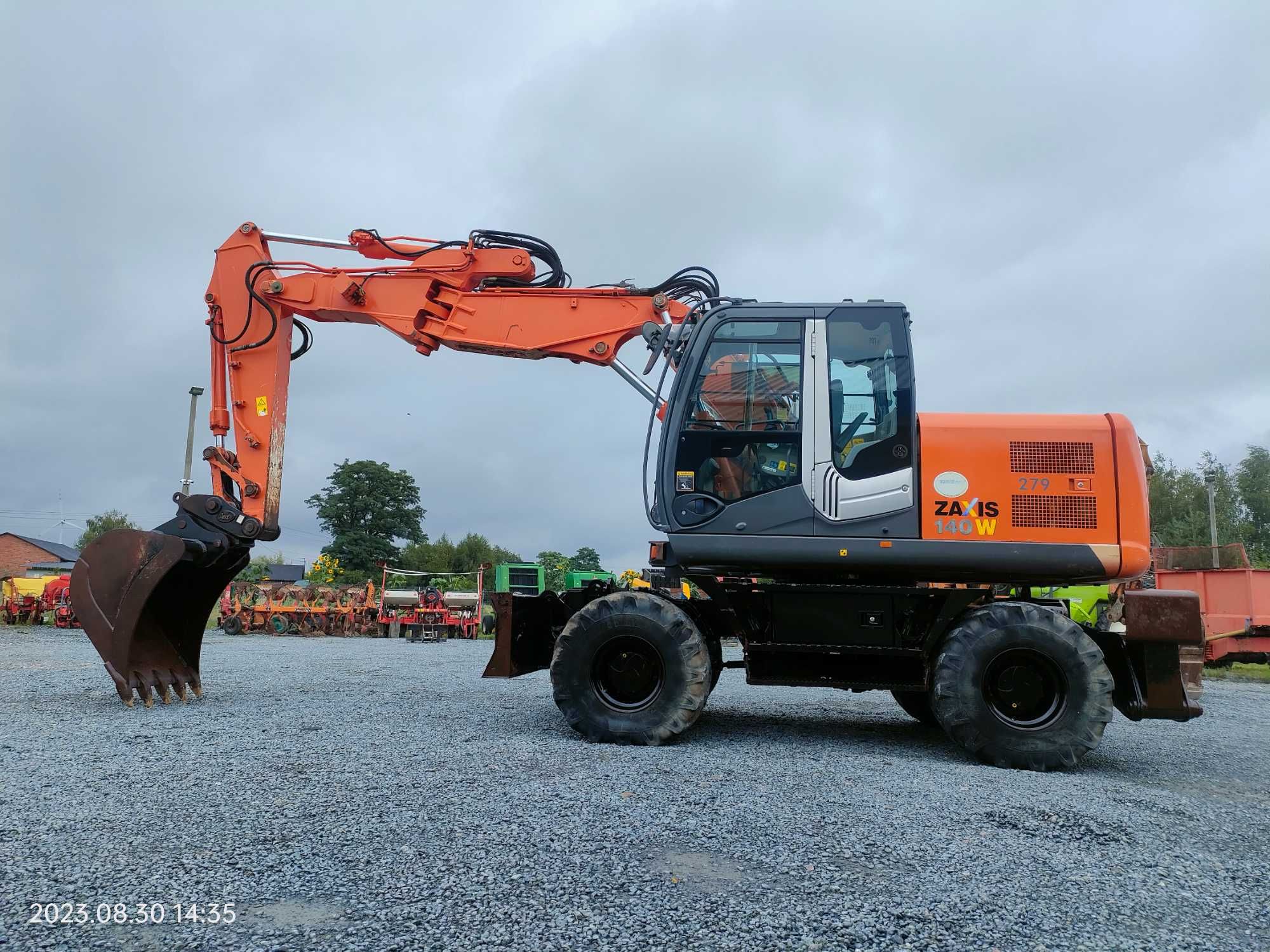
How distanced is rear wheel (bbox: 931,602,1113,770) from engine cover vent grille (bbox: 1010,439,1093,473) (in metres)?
1.00

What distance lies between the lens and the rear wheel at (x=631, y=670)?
6.03 m

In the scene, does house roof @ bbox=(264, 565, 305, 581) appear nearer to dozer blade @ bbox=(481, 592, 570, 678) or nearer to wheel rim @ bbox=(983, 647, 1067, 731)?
dozer blade @ bbox=(481, 592, 570, 678)

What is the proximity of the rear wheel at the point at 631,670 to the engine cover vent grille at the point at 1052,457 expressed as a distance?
2.67m

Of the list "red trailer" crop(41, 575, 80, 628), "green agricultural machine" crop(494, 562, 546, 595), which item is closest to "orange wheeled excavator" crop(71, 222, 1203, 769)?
"green agricultural machine" crop(494, 562, 546, 595)

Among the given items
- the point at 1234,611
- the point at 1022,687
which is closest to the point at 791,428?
the point at 1022,687

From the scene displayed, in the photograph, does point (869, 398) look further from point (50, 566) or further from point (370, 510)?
point (50, 566)

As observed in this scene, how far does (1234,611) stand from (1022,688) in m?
11.2

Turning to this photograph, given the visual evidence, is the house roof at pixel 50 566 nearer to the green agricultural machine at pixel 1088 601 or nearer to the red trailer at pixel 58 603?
the red trailer at pixel 58 603

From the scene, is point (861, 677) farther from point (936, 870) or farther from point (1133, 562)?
point (936, 870)

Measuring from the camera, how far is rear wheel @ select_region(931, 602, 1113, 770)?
5574mm

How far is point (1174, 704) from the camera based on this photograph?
5.80 meters

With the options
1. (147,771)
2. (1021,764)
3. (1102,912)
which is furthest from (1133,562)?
(147,771)

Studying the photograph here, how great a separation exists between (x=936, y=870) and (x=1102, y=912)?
23.6 inches

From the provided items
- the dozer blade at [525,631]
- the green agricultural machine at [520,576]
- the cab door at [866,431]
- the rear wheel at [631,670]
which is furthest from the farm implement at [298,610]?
the cab door at [866,431]
